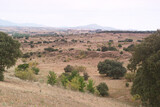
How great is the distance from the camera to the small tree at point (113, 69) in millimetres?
29078

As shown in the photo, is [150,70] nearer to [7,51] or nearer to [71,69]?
[7,51]

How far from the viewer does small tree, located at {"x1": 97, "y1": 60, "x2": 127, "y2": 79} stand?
29.1 meters

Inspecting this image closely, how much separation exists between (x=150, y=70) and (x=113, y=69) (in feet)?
55.2

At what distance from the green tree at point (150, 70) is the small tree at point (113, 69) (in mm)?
13732

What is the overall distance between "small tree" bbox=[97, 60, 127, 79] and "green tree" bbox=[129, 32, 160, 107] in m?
13.7

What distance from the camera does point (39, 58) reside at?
51969 mm

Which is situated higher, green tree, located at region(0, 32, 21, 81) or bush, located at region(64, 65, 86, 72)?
green tree, located at region(0, 32, 21, 81)

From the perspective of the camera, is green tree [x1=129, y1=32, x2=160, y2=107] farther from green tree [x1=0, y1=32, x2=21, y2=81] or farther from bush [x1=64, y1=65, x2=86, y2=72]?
bush [x1=64, y1=65, x2=86, y2=72]

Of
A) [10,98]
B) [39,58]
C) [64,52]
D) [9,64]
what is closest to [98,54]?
[64,52]

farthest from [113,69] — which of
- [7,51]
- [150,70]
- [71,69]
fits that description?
[7,51]

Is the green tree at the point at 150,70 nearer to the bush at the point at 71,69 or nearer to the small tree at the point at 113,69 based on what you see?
the small tree at the point at 113,69

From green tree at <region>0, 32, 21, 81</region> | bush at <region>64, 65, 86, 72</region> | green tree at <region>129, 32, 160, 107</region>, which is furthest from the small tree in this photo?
green tree at <region>0, 32, 21, 81</region>

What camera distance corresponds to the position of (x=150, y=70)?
12492 millimetres

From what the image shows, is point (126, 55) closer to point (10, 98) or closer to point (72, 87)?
point (72, 87)
